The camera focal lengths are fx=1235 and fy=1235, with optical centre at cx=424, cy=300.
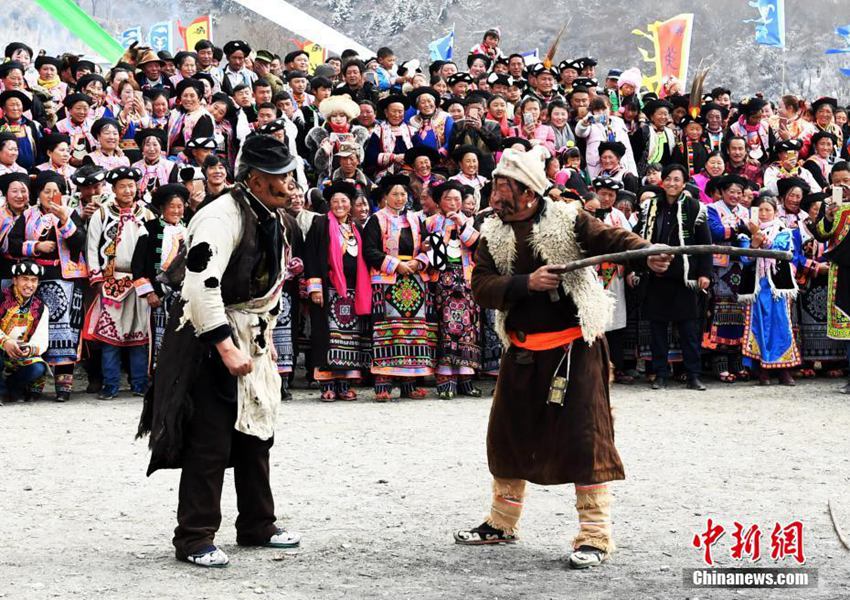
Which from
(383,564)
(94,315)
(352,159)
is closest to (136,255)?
(94,315)

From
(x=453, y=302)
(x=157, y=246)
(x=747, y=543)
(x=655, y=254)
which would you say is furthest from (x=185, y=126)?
(x=747, y=543)

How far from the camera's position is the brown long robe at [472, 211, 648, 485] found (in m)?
5.20

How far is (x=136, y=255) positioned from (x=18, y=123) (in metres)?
2.57

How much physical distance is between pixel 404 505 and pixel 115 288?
15.3 feet

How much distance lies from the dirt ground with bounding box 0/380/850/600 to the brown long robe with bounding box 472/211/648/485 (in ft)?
1.28

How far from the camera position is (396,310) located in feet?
32.6

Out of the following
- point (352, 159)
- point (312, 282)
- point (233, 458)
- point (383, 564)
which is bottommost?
point (383, 564)

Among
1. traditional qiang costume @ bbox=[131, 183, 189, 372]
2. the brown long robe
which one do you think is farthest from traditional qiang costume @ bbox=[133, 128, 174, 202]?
the brown long robe

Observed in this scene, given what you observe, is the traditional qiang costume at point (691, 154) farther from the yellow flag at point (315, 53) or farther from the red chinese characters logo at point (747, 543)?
the yellow flag at point (315, 53)

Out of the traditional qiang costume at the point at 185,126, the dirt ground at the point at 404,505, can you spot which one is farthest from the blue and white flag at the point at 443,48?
the dirt ground at the point at 404,505

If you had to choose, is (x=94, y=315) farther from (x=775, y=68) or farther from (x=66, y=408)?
(x=775, y=68)

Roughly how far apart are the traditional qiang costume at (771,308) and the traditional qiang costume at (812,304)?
39cm

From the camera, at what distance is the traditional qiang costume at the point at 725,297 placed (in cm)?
1102

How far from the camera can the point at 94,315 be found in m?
10.0
